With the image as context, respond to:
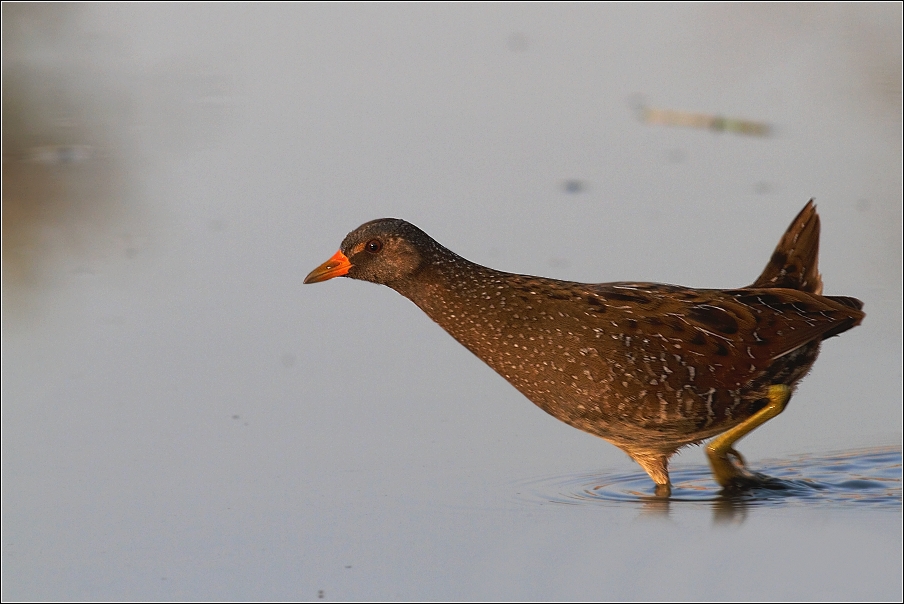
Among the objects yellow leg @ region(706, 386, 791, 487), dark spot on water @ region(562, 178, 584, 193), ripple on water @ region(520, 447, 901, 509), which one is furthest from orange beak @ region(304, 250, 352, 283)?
dark spot on water @ region(562, 178, 584, 193)

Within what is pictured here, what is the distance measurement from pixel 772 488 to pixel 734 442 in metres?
0.29

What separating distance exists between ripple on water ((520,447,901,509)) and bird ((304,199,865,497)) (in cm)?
10

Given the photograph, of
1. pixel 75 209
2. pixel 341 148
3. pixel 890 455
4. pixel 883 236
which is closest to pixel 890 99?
pixel 883 236

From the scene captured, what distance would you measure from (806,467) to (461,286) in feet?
5.24

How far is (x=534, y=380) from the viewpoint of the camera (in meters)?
6.61

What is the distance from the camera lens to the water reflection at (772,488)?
6.42m

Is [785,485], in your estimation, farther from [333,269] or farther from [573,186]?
[573,186]

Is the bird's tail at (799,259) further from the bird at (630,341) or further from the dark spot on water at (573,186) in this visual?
the dark spot on water at (573,186)

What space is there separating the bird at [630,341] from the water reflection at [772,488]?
0.10m

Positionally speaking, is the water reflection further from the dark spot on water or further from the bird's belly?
the dark spot on water

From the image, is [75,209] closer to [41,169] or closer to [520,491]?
[41,169]

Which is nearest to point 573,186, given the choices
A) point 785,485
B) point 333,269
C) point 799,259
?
point 799,259

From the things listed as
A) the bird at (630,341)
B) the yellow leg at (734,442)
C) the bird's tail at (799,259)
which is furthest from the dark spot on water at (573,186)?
the yellow leg at (734,442)

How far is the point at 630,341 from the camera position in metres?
6.55
